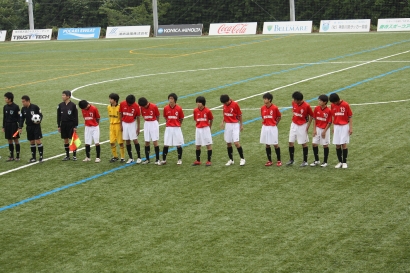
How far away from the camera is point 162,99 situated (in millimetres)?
28453

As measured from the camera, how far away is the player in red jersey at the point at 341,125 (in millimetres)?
16969

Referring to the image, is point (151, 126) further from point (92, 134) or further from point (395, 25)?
point (395, 25)

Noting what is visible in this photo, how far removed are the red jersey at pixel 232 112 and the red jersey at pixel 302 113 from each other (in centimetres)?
140

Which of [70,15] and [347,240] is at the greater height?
[70,15]

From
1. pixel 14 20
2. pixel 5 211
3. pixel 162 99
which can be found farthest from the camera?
pixel 14 20

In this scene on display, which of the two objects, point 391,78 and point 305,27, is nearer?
point 391,78

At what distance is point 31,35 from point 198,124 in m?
51.7

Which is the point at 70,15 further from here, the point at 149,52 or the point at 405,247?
the point at 405,247

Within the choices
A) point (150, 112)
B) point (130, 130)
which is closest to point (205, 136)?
point (150, 112)

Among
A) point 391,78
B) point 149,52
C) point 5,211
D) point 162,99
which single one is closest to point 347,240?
point 5,211

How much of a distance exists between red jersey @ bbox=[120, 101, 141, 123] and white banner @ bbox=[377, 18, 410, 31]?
38363mm

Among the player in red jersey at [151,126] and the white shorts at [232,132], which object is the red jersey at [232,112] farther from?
the player in red jersey at [151,126]

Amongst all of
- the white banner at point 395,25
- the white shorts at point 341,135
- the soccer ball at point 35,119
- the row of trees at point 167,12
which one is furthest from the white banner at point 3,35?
the white shorts at point 341,135

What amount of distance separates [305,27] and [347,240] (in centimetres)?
4634
